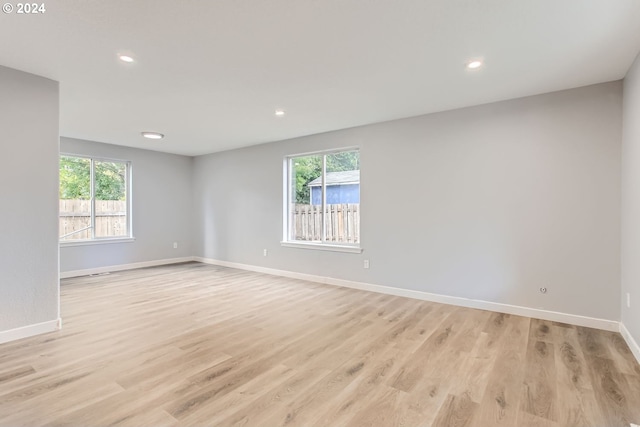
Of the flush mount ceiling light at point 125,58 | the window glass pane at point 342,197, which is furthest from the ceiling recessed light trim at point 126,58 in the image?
the window glass pane at point 342,197

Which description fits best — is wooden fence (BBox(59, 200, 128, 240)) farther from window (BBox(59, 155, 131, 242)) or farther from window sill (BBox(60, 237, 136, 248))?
window sill (BBox(60, 237, 136, 248))

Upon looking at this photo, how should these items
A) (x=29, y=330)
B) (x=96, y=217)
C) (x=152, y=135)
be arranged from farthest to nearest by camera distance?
(x=96, y=217), (x=152, y=135), (x=29, y=330)

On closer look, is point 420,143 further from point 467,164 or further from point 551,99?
point 551,99

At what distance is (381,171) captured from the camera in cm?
453

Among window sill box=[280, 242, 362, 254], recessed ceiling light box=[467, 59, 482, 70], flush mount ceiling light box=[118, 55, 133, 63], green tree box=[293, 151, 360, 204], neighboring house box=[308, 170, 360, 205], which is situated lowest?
window sill box=[280, 242, 362, 254]

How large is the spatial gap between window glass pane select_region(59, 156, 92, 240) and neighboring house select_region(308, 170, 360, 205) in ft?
13.8

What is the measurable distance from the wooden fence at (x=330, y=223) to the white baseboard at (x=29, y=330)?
351cm

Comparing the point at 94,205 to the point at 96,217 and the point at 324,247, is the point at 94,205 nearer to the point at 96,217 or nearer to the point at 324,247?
the point at 96,217

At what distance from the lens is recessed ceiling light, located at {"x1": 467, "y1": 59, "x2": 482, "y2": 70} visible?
105 inches

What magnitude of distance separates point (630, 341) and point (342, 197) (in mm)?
3616

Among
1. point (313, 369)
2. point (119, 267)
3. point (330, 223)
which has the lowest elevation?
point (313, 369)

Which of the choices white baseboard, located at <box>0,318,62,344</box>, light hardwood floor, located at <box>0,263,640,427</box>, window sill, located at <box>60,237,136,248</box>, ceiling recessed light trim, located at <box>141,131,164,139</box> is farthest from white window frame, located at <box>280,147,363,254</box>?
white baseboard, located at <box>0,318,62,344</box>

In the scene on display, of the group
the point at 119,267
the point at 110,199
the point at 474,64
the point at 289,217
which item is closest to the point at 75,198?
the point at 110,199

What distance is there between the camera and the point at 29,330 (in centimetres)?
287
